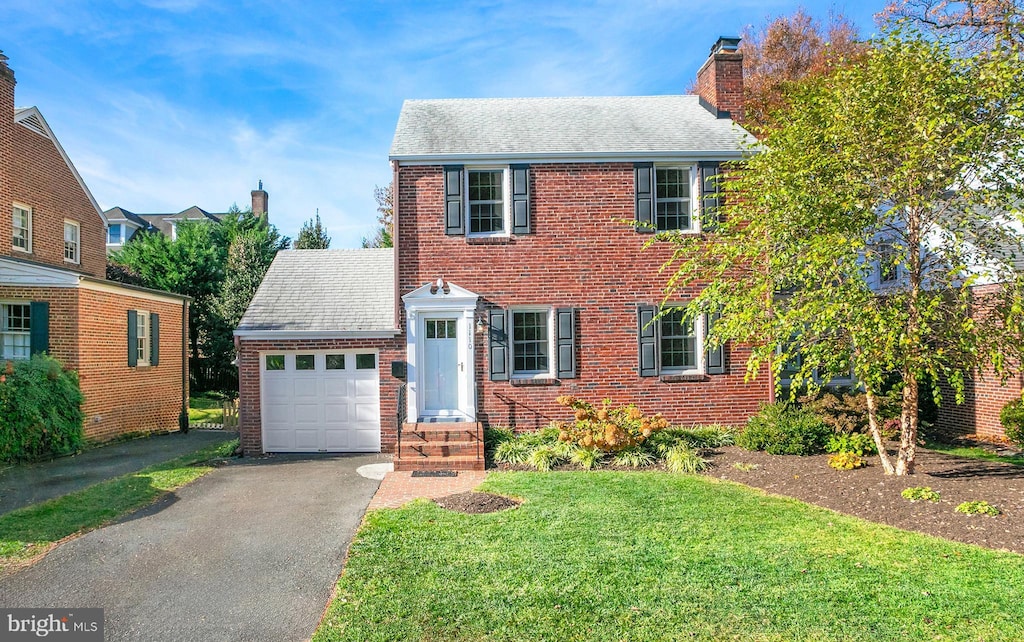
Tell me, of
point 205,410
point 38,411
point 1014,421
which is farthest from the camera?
point 205,410

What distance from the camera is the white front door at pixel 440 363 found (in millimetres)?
12898

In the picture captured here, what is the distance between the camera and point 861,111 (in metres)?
8.66

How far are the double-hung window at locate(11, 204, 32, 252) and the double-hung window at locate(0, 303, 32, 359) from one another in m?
4.08

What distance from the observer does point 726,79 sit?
15.2 m

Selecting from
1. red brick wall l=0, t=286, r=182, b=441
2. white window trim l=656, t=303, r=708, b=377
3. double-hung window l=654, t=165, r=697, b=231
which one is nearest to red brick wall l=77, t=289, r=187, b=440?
red brick wall l=0, t=286, r=182, b=441

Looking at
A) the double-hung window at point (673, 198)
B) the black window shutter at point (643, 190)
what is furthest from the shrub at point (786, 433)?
the black window shutter at point (643, 190)

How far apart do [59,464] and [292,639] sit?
33.8ft

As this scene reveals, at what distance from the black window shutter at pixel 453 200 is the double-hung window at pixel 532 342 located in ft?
6.91

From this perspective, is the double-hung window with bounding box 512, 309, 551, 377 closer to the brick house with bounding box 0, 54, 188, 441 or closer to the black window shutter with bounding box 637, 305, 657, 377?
the black window shutter with bounding box 637, 305, 657, 377

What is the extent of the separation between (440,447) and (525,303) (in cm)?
343

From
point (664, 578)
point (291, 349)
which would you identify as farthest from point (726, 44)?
point (664, 578)

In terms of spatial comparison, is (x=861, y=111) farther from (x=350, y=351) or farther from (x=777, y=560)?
(x=350, y=351)

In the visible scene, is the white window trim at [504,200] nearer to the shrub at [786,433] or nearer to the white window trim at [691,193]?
the white window trim at [691,193]

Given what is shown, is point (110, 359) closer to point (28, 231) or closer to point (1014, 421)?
point (28, 231)
